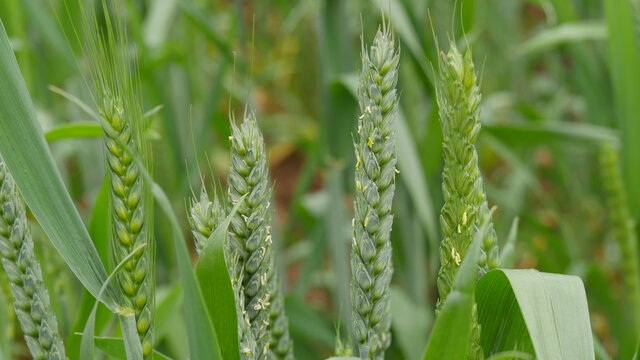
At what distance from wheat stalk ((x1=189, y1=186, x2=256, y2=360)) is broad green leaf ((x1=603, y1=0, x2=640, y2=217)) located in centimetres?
64

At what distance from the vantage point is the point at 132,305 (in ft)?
1.51

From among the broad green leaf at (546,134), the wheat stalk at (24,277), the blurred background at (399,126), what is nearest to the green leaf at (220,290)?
the wheat stalk at (24,277)

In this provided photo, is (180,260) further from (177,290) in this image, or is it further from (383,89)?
(177,290)

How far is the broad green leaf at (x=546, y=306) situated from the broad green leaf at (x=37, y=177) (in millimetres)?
258

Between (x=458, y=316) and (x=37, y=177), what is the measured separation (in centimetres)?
29

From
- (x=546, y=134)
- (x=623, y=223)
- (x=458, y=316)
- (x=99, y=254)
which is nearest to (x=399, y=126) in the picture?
(x=546, y=134)

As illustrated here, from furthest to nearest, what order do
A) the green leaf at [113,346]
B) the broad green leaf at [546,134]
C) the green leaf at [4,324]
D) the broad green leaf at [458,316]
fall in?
the broad green leaf at [546,134], the green leaf at [4,324], the green leaf at [113,346], the broad green leaf at [458,316]

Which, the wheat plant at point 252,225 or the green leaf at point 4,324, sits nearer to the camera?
the wheat plant at point 252,225

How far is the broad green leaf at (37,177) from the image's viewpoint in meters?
0.48

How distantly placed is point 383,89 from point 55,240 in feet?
0.78

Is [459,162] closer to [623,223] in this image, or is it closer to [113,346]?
[113,346]

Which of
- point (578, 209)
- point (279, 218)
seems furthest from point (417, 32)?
point (279, 218)

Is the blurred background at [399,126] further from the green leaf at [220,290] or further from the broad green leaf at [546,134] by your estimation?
the green leaf at [220,290]

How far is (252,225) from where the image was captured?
469mm
